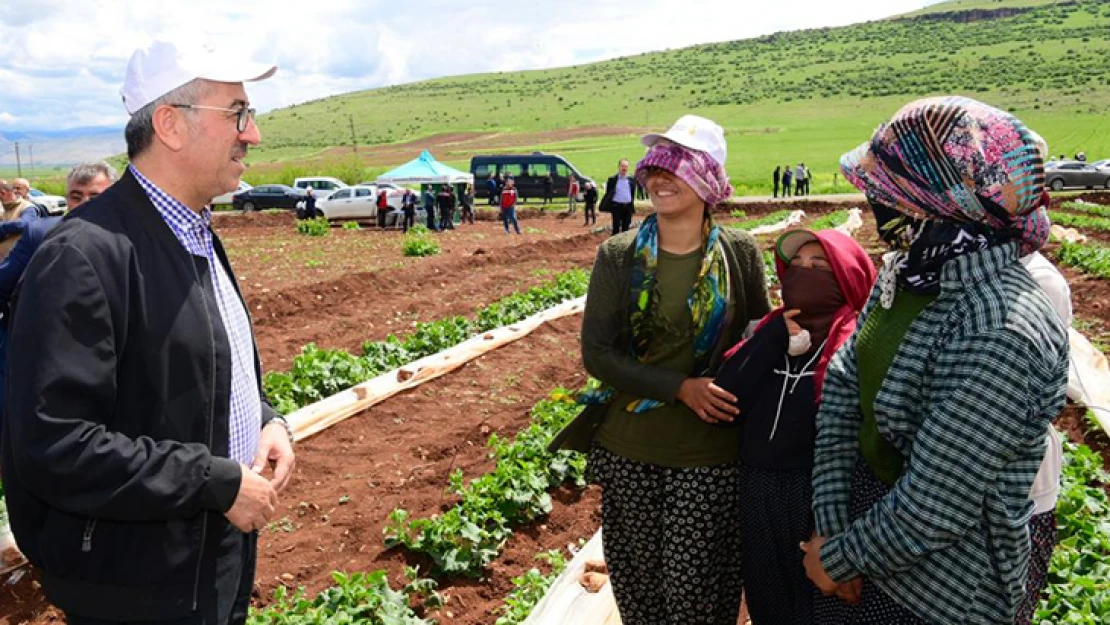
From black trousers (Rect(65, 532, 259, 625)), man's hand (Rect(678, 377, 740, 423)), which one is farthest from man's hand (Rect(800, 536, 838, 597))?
black trousers (Rect(65, 532, 259, 625))

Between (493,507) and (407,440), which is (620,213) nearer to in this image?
(407,440)

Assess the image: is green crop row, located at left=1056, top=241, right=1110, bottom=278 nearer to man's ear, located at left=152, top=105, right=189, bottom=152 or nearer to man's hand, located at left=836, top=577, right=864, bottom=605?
man's hand, located at left=836, top=577, right=864, bottom=605

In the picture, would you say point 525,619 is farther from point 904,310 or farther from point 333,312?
point 333,312

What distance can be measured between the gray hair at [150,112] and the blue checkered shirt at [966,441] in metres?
1.84

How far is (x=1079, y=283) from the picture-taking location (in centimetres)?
1238

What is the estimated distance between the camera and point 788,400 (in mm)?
2791

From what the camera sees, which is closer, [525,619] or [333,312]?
[525,619]

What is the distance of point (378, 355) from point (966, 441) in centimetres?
706

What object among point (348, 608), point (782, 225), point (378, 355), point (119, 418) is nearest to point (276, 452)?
point (119, 418)

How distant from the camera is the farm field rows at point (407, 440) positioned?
457 centimetres

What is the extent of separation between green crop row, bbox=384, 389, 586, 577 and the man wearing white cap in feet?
7.24

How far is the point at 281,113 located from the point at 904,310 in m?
156

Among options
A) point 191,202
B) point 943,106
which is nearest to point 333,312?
point 191,202

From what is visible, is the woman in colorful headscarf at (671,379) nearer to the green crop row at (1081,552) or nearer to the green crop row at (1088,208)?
the green crop row at (1081,552)
